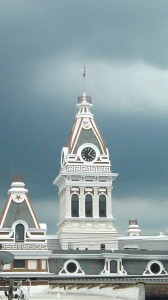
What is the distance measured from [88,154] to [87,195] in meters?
5.22

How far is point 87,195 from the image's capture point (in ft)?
→ 300

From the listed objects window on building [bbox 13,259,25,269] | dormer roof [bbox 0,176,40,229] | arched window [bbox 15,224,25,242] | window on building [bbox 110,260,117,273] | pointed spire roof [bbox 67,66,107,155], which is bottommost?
window on building [bbox 13,259,25,269]

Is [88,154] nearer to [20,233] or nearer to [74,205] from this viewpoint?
[74,205]

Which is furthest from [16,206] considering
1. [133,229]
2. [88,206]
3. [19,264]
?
[133,229]

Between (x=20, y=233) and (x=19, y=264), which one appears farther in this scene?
(x=20, y=233)

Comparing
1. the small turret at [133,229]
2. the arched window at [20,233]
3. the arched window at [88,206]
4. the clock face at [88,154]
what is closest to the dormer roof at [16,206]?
the arched window at [20,233]

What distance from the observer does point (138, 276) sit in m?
78.5

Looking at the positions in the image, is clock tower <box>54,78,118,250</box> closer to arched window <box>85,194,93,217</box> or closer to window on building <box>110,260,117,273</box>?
arched window <box>85,194,93,217</box>

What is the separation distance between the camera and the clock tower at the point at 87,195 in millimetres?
90062

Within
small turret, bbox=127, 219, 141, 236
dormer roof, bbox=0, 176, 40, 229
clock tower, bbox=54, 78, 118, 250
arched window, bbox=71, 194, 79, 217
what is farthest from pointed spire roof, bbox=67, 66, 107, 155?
small turret, bbox=127, 219, 141, 236

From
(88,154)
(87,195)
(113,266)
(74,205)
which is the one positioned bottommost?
(113,266)

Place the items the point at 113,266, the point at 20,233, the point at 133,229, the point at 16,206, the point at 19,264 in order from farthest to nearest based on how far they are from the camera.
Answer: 1. the point at 133,229
2. the point at 113,266
3. the point at 16,206
4. the point at 20,233
5. the point at 19,264

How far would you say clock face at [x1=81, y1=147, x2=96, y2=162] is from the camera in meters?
92.4

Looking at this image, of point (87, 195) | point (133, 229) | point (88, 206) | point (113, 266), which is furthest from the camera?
point (133, 229)
